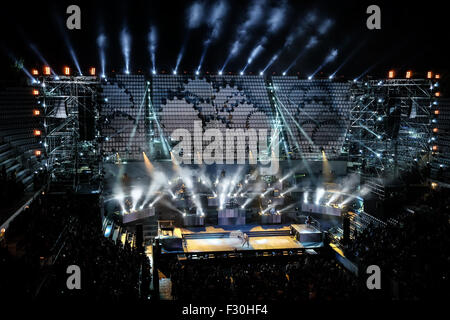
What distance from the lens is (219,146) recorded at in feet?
60.2

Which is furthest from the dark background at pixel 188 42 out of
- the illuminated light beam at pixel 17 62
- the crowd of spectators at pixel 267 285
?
the crowd of spectators at pixel 267 285

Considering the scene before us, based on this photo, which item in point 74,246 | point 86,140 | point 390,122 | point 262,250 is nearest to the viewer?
point 74,246

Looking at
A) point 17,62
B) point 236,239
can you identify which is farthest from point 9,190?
point 17,62

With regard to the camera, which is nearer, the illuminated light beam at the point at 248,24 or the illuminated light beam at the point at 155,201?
the illuminated light beam at the point at 155,201

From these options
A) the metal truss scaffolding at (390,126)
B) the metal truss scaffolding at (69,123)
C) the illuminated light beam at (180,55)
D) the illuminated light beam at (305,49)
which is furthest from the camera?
the illuminated light beam at (305,49)

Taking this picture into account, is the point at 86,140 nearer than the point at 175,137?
Yes

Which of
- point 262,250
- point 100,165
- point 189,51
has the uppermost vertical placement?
point 189,51

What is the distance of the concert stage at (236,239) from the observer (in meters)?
12.5

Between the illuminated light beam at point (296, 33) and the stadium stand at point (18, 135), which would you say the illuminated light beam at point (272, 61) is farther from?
the stadium stand at point (18, 135)

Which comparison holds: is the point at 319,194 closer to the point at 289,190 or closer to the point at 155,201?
the point at 289,190
